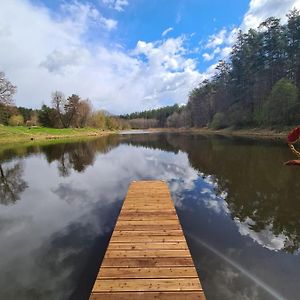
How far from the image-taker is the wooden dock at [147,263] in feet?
17.4

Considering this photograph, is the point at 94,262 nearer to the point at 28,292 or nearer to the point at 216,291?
the point at 28,292

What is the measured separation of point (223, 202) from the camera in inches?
510

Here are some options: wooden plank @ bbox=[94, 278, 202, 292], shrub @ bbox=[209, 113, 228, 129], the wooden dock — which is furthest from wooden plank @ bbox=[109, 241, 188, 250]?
shrub @ bbox=[209, 113, 228, 129]

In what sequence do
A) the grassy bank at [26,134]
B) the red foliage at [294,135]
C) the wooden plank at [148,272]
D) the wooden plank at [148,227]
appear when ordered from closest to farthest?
1. the red foliage at [294,135]
2. the wooden plank at [148,272]
3. the wooden plank at [148,227]
4. the grassy bank at [26,134]

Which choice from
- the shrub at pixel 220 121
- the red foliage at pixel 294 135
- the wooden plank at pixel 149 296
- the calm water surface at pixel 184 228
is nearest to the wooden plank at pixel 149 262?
the calm water surface at pixel 184 228

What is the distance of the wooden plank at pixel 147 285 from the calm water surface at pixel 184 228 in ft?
3.27

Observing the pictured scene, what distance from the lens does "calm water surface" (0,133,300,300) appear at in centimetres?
669

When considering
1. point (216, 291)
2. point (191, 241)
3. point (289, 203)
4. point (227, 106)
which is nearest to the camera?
point (216, 291)

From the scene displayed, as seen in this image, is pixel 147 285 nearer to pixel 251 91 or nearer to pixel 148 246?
pixel 148 246

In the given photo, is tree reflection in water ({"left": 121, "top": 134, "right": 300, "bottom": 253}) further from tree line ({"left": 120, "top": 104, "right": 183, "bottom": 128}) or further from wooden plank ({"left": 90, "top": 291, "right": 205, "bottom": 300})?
tree line ({"left": 120, "top": 104, "right": 183, "bottom": 128})

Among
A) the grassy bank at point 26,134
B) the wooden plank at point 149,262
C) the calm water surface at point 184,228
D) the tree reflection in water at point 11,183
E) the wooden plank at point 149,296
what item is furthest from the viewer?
the grassy bank at point 26,134

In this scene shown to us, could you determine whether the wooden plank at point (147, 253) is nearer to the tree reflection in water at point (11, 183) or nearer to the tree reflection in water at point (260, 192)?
the tree reflection in water at point (260, 192)

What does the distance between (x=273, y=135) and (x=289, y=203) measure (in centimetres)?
4259

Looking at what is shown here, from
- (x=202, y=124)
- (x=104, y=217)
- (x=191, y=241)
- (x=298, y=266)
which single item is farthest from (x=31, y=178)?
(x=202, y=124)
